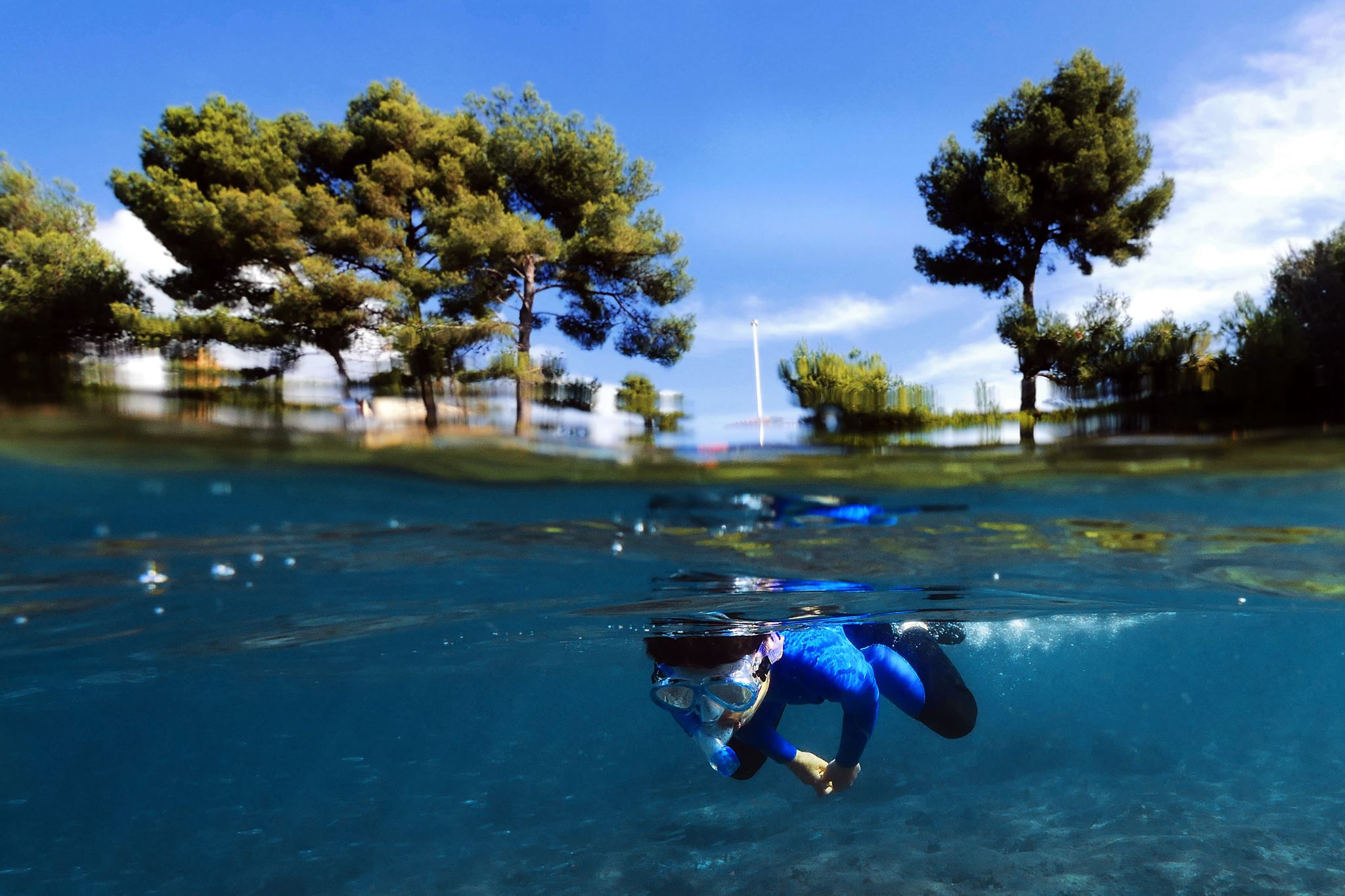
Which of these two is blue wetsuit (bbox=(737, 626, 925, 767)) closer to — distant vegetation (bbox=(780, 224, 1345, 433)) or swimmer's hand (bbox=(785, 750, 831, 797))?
swimmer's hand (bbox=(785, 750, 831, 797))

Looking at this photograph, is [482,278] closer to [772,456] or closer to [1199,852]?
[772,456]

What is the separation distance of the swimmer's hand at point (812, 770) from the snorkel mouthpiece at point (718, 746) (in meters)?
0.73

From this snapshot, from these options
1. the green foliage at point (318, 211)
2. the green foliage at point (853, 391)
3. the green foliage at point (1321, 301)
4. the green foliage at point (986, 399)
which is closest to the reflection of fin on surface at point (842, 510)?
the green foliage at point (853, 391)

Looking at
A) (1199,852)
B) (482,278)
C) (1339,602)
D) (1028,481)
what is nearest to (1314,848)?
(1199,852)

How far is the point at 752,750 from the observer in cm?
1093

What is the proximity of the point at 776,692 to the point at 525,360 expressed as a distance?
18.8 ft

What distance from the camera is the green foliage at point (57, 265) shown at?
13.9m

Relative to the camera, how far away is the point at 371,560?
11.1 m

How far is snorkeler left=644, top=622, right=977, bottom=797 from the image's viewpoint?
938cm

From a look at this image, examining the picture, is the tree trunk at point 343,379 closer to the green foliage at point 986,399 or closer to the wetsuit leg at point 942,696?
the green foliage at point 986,399

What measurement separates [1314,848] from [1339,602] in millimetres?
6435

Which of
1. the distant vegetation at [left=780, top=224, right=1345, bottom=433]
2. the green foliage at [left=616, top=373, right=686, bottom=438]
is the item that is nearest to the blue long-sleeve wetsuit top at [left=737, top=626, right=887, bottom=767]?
the distant vegetation at [left=780, top=224, right=1345, bottom=433]

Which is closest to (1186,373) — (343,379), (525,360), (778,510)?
(778,510)

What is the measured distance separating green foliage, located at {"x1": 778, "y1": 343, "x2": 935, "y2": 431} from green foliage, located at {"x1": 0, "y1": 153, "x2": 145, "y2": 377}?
12.1 metres
